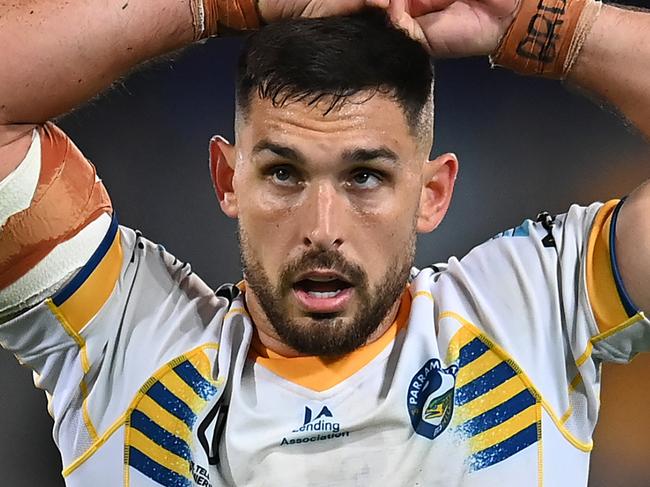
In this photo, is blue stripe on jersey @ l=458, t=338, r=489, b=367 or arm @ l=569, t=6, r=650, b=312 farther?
blue stripe on jersey @ l=458, t=338, r=489, b=367

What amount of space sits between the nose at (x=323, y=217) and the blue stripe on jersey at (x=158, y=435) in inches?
12.1

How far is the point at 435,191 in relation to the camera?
1.33 m

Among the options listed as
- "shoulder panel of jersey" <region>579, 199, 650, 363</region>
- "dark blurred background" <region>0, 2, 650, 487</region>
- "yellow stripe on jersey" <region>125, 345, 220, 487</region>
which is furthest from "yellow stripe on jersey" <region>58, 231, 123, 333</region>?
"dark blurred background" <region>0, 2, 650, 487</region>

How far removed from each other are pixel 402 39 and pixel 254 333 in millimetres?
423

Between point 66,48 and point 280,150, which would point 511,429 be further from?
point 66,48

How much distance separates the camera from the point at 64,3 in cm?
112

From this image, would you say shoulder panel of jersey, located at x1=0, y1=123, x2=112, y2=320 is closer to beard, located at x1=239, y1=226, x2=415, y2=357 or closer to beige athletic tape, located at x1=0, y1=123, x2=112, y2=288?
beige athletic tape, located at x1=0, y1=123, x2=112, y2=288

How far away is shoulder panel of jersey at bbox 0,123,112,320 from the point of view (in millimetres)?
1133

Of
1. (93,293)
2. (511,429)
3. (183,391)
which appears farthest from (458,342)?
(93,293)

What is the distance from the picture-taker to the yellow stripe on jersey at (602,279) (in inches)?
47.1

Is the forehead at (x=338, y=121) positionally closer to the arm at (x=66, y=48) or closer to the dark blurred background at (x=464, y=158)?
the arm at (x=66, y=48)

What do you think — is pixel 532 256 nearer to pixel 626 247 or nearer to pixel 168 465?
pixel 626 247

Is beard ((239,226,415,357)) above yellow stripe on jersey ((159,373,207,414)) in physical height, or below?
above

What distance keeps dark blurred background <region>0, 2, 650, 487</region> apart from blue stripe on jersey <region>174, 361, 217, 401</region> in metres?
0.80
